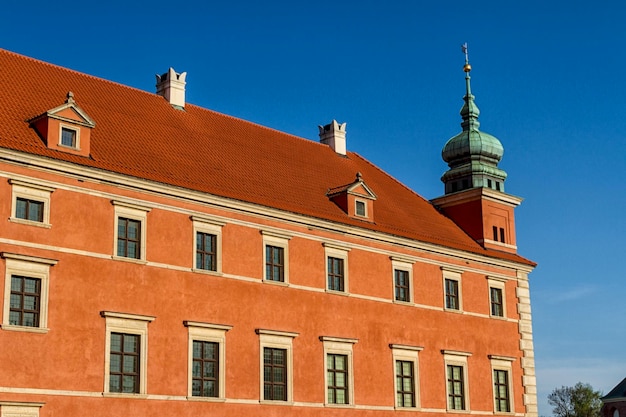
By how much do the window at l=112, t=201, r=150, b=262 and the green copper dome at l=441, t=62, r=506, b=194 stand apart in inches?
695

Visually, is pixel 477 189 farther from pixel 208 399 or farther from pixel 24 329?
pixel 24 329

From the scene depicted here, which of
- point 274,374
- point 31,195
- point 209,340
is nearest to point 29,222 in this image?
point 31,195

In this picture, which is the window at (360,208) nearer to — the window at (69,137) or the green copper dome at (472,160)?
the green copper dome at (472,160)

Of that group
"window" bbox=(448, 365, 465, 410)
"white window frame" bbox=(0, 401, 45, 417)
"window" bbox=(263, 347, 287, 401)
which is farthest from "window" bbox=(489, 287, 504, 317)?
"white window frame" bbox=(0, 401, 45, 417)

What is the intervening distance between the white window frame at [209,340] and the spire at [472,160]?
16102mm

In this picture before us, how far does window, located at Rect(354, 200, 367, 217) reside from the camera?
33.5 metres

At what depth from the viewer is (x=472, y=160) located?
4109 cm

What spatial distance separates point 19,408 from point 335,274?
11.9 m

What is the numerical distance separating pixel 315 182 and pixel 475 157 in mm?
9597

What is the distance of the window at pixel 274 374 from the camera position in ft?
94.9

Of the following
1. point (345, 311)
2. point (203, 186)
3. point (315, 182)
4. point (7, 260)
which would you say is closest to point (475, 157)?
point (315, 182)

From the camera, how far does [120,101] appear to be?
31.7 m

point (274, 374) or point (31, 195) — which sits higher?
point (31, 195)

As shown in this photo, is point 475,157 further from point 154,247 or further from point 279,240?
point 154,247
